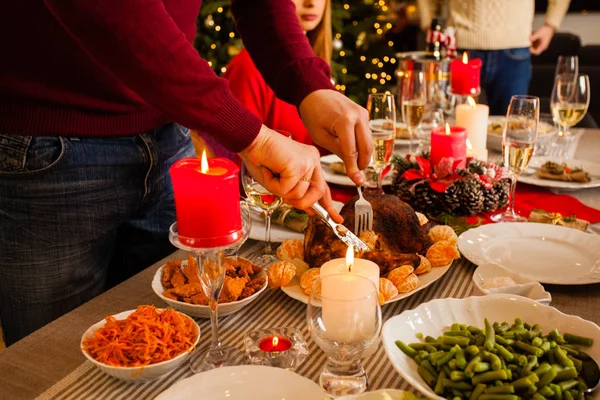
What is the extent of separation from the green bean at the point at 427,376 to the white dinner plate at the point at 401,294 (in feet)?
0.80

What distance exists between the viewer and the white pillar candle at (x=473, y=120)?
186 centimetres

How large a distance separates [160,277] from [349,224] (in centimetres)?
39

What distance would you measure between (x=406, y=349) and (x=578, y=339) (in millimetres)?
247

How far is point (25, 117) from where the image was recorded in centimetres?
124

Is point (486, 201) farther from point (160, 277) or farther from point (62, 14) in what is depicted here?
point (62, 14)

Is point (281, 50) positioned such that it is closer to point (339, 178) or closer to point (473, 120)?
point (339, 178)

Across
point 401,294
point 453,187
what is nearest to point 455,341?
point 401,294

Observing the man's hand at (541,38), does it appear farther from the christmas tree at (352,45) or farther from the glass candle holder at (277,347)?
the glass candle holder at (277,347)

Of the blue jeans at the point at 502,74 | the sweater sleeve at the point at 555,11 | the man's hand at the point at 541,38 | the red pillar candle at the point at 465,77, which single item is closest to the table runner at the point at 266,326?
the red pillar candle at the point at 465,77

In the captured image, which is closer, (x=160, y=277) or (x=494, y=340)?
(x=494, y=340)

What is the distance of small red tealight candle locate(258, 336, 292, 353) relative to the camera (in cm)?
94

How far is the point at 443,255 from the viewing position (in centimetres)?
119

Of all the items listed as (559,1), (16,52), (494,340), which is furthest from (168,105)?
(559,1)

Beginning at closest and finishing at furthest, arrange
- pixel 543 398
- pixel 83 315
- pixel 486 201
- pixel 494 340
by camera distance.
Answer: pixel 543 398 → pixel 494 340 → pixel 83 315 → pixel 486 201
